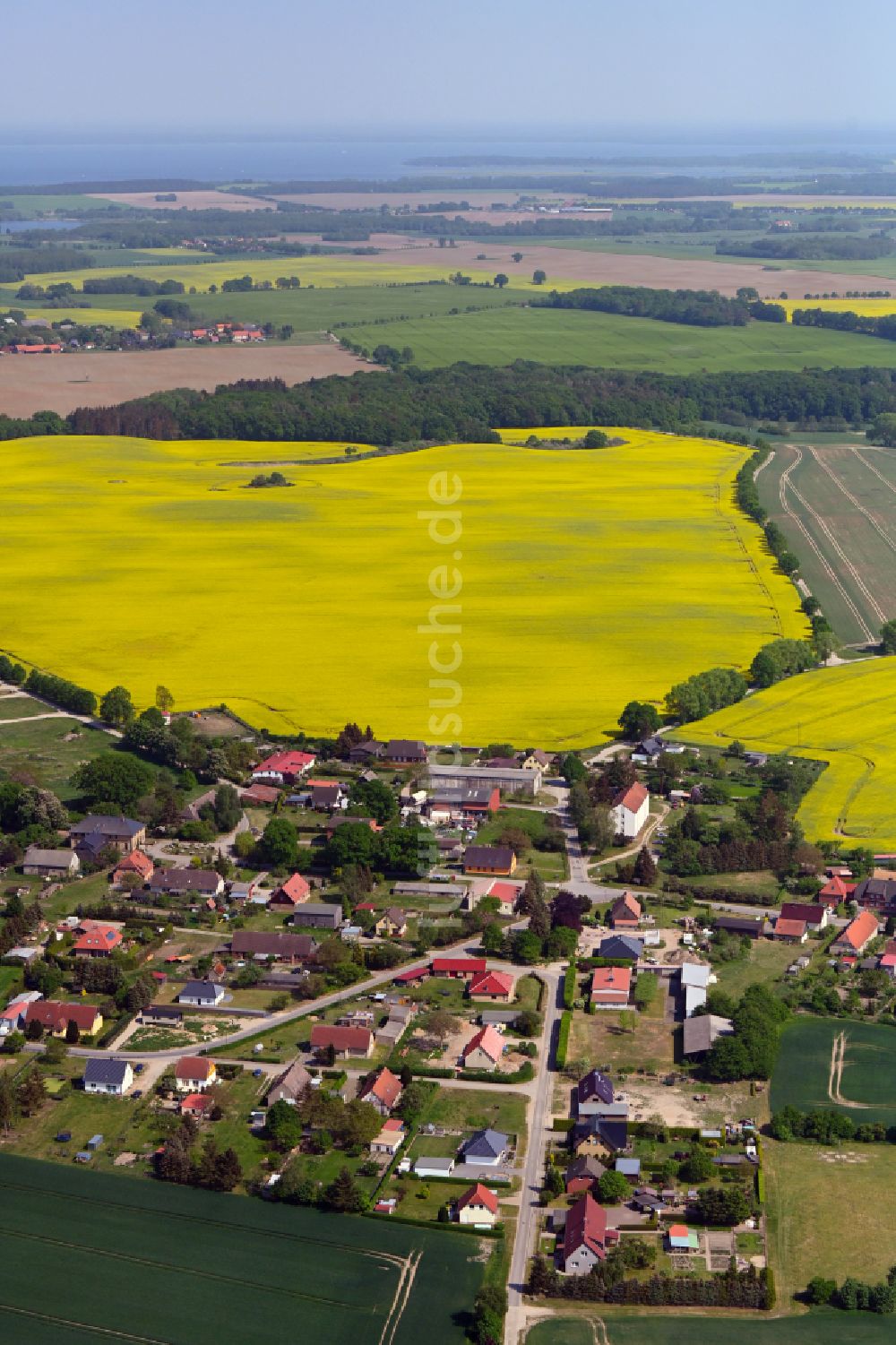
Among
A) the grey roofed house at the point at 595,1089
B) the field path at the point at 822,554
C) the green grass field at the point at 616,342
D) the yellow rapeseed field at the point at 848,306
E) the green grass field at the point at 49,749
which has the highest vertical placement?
the yellow rapeseed field at the point at 848,306

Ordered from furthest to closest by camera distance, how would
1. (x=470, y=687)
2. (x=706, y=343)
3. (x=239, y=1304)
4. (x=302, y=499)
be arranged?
(x=706, y=343), (x=302, y=499), (x=470, y=687), (x=239, y=1304)

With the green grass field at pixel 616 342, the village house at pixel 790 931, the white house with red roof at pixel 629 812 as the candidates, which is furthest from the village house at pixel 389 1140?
the green grass field at pixel 616 342

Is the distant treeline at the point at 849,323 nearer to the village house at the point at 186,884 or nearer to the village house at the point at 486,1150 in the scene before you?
the village house at the point at 186,884

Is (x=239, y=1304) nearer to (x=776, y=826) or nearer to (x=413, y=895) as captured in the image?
(x=413, y=895)

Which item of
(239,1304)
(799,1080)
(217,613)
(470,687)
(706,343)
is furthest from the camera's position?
(706,343)

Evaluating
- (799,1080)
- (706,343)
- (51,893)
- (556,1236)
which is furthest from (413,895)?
(706,343)

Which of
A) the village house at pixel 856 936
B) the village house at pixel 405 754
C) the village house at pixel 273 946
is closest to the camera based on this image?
the village house at pixel 273 946

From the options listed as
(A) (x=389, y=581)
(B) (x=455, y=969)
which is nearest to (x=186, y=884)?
(B) (x=455, y=969)

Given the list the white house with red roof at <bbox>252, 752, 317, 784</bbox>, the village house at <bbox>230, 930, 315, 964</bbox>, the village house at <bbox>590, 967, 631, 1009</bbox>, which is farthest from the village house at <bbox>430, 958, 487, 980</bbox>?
the white house with red roof at <bbox>252, 752, 317, 784</bbox>
